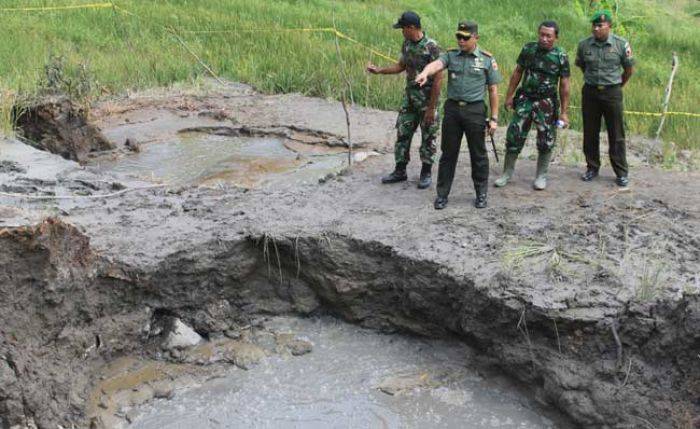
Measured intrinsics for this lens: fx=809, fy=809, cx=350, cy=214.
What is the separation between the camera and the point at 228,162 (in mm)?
7773

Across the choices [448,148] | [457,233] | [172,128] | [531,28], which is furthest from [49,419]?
[531,28]

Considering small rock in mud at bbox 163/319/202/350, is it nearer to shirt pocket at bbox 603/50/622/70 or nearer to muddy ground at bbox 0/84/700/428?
muddy ground at bbox 0/84/700/428

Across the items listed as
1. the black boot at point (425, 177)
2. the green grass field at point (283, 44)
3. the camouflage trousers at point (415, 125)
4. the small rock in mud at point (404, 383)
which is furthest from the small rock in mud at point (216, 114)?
the small rock in mud at point (404, 383)

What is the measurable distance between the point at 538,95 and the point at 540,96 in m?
0.02

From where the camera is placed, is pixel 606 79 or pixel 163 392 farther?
pixel 606 79

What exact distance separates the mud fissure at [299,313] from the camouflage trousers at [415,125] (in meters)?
1.35

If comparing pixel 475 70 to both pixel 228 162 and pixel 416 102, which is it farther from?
pixel 228 162

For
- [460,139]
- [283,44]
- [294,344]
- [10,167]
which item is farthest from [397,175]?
[283,44]

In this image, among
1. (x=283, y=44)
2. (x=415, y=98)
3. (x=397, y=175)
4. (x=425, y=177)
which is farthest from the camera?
(x=283, y=44)

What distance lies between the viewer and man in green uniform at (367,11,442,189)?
20.0 feet

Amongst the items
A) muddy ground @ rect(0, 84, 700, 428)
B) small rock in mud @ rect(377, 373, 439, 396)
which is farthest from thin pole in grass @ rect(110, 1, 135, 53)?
small rock in mud @ rect(377, 373, 439, 396)

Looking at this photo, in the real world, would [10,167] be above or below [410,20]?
below

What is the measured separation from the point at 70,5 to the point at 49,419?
1106cm

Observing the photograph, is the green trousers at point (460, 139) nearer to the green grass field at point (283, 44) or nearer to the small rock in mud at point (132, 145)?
the green grass field at point (283, 44)
